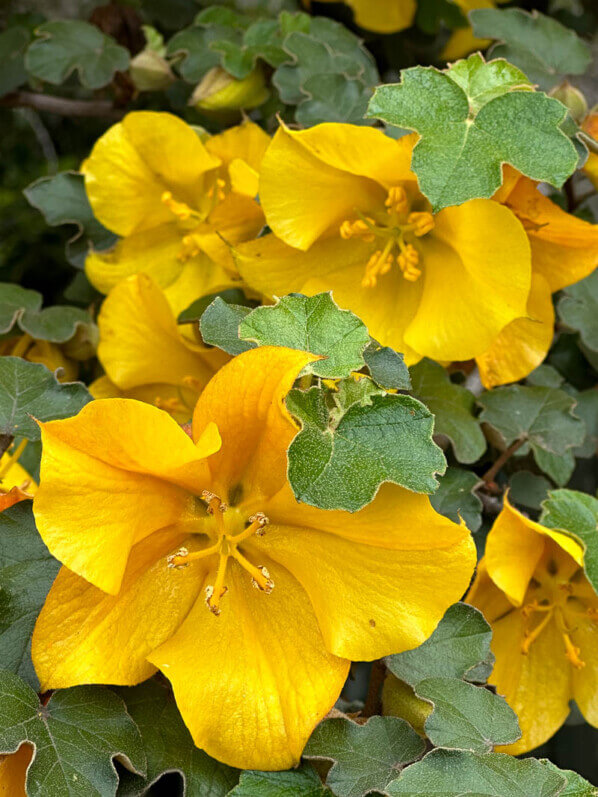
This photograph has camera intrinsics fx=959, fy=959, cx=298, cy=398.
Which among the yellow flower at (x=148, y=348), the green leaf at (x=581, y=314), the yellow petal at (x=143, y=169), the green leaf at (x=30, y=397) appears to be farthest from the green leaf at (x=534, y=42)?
the green leaf at (x=30, y=397)

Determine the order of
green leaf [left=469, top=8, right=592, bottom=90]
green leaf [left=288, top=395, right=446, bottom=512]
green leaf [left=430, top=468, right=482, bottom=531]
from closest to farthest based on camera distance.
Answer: green leaf [left=288, top=395, right=446, bottom=512]
green leaf [left=430, top=468, right=482, bottom=531]
green leaf [left=469, top=8, right=592, bottom=90]

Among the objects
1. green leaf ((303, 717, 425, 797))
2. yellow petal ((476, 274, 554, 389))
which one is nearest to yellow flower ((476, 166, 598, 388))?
yellow petal ((476, 274, 554, 389))

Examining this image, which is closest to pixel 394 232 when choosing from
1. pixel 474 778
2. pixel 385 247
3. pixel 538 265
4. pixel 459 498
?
pixel 385 247

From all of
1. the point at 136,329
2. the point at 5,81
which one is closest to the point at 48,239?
the point at 5,81

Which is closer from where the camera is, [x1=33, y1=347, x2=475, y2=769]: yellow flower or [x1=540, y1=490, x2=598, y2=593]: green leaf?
[x1=33, y1=347, x2=475, y2=769]: yellow flower

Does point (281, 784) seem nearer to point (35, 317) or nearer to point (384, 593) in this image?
point (384, 593)

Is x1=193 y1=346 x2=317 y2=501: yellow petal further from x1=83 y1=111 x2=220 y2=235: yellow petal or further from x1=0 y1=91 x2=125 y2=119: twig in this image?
x1=0 y1=91 x2=125 y2=119: twig

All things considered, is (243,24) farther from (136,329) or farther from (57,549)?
(57,549)

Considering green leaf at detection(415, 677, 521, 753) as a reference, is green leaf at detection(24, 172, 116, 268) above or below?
below
